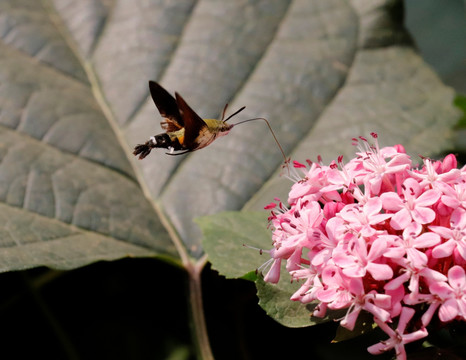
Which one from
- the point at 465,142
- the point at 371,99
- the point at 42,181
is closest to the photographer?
the point at 42,181

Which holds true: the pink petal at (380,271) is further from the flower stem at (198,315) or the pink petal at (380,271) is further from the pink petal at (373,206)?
the flower stem at (198,315)

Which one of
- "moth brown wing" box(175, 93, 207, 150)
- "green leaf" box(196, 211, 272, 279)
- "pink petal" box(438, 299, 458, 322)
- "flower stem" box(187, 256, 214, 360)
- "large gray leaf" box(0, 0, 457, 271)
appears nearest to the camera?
"pink petal" box(438, 299, 458, 322)

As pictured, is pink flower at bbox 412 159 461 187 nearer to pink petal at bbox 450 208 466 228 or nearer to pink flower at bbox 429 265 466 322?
pink petal at bbox 450 208 466 228

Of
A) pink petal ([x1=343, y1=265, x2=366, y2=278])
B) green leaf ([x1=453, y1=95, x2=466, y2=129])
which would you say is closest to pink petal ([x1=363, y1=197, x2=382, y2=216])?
pink petal ([x1=343, y1=265, x2=366, y2=278])

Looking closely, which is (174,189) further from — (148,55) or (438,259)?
(438,259)

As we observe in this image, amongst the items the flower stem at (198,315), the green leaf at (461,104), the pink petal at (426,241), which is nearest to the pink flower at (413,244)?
the pink petal at (426,241)

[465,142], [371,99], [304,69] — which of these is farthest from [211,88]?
[465,142]

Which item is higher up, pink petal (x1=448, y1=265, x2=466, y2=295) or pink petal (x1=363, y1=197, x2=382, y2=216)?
pink petal (x1=363, y1=197, x2=382, y2=216)
